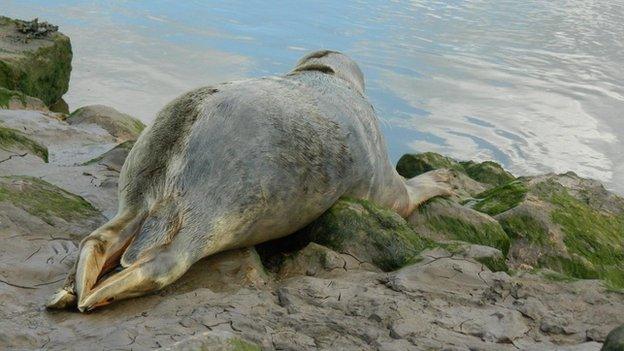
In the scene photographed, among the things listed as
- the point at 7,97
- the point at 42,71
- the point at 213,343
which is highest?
the point at 213,343

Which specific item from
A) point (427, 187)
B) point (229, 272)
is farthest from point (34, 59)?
point (229, 272)

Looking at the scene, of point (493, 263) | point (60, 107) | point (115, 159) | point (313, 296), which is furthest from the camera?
point (60, 107)

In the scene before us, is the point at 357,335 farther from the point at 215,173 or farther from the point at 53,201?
the point at 53,201

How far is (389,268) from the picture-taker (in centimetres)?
431

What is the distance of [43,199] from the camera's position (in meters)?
4.30

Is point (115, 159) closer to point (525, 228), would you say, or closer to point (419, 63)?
point (525, 228)

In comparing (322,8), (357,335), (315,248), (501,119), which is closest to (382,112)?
(501,119)

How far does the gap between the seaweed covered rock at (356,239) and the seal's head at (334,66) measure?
1.42 metres

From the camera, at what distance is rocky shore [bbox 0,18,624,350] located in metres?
3.15

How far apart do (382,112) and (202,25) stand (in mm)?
6657

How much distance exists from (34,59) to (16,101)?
161 centimetres

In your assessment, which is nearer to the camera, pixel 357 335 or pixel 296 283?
pixel 357 335

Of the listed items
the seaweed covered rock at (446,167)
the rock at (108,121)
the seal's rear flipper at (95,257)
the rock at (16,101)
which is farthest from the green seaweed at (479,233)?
the rock at (16,101)

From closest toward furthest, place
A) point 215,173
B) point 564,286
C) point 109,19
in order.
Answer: point 215,173
point 564,286
point 109,19
